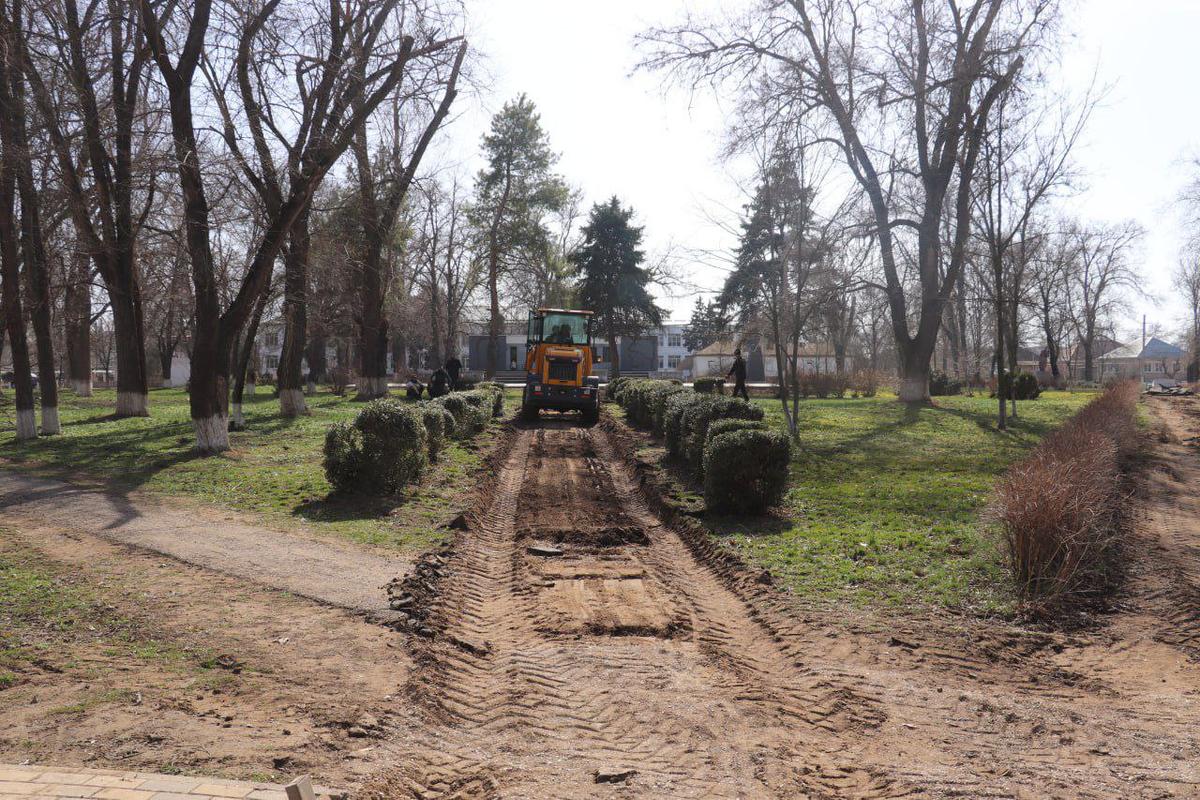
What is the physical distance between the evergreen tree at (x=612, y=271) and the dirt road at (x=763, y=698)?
43.1m

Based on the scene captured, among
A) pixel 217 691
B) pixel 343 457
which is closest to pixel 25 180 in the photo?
pixel 343 457

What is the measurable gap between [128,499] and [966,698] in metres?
10.3

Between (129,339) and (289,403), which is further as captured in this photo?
(289,403)

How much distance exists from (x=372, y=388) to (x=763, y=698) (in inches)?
1053

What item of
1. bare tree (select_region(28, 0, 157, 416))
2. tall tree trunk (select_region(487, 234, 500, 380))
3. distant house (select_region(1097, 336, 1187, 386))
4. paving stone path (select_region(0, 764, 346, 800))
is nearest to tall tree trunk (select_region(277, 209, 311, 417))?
bare tree (select_region(28, 0, 157, 416))

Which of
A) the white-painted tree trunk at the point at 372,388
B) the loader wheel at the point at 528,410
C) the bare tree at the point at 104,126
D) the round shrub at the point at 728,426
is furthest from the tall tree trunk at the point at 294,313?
the round shrub at the point at 728,426

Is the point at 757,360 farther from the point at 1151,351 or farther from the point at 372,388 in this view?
the point at 1151,351

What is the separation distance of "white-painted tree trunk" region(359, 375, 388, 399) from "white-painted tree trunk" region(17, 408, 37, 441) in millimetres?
13060

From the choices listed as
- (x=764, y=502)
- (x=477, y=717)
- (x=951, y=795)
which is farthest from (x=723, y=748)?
(x=764, y=502)

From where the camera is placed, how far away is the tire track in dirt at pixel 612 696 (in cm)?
412

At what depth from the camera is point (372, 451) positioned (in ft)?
37.1

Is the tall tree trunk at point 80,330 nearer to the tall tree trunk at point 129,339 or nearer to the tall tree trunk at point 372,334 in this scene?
the tall tree trunk at point 129,339

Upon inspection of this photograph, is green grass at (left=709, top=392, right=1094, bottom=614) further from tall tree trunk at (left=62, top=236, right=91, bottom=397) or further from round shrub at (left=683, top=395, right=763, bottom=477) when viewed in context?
tall tree trunk at (left=62, top=236, right=91, bottom=397)

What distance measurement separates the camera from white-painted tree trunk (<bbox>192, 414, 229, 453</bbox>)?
49.6ft
